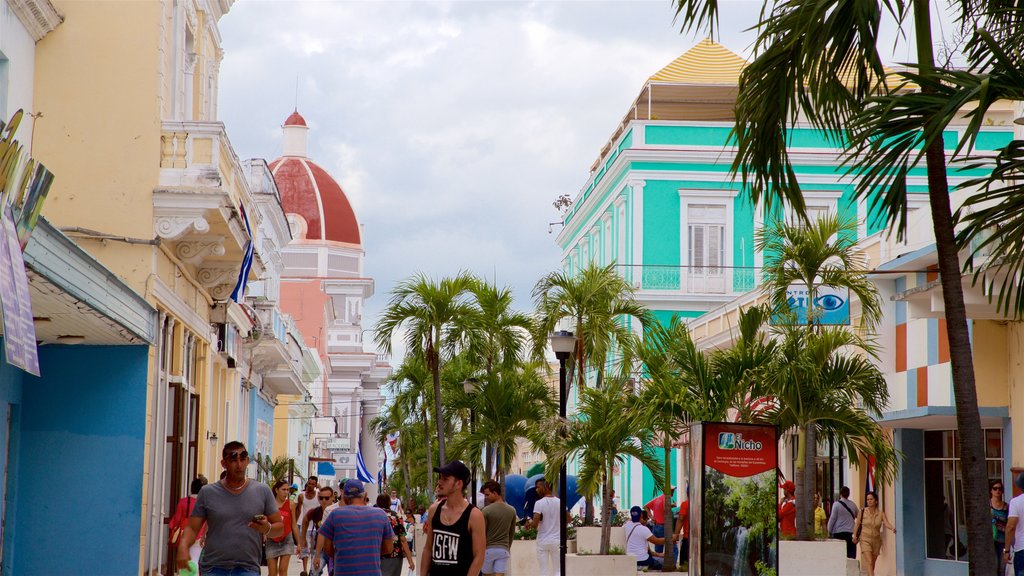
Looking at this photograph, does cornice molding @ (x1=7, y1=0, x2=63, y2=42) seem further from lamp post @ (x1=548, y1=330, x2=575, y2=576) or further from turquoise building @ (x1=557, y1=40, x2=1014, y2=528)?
turquoise building @ (x1=557, y1=40, x2=1014, y2=528)

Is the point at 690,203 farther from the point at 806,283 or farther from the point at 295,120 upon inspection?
the point at 295,120

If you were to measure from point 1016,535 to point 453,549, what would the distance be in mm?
7981

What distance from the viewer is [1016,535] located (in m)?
14.6

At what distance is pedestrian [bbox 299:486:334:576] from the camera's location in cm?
1680

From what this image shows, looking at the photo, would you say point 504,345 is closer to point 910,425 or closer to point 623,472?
point 910,425

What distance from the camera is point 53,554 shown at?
53.4ft

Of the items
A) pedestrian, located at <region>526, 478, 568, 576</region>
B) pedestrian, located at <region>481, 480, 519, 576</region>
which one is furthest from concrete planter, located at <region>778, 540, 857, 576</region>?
pedestrian, located at <region>481, 480, 519, 576</region>

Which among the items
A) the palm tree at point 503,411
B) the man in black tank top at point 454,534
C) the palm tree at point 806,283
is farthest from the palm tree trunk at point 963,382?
the palm tree at point 503,411

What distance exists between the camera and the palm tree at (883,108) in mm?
7355

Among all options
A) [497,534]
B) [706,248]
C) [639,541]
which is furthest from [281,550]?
[706,248]

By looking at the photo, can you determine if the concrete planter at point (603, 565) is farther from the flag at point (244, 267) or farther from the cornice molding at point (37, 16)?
the cornice molding at point (37, 16)

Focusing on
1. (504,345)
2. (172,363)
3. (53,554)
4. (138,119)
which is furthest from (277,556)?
(504,345)

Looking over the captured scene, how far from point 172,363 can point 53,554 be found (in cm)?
351

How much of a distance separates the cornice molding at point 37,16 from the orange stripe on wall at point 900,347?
535 inches
